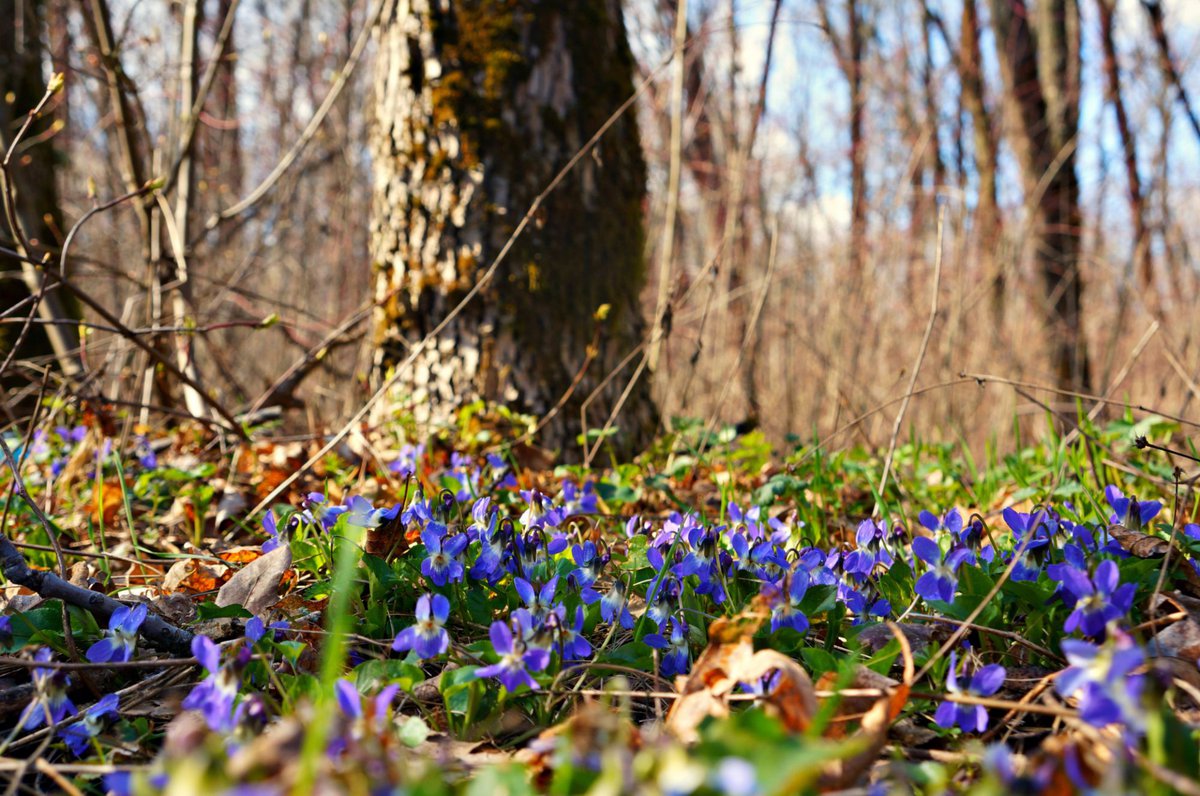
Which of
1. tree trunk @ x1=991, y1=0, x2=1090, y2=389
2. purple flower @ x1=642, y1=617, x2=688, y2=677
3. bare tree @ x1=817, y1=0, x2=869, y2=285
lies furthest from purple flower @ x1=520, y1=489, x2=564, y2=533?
bare tree @ x1=817, y1=0, x2=869, y2=285

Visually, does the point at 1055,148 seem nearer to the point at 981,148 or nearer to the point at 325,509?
the point at 981,148

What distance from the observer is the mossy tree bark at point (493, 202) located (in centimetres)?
331

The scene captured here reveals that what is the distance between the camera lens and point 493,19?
3312mm

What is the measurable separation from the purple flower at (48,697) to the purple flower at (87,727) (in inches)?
1.1

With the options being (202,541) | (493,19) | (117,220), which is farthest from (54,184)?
(202,541)

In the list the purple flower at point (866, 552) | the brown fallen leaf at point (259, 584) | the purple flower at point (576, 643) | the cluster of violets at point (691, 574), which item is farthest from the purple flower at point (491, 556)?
the purple flower at point (866, 552)

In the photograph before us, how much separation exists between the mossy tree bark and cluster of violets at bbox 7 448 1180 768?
160cm

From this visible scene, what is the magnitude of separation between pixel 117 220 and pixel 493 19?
6.27 meters

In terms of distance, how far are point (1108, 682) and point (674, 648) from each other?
0.63 metres

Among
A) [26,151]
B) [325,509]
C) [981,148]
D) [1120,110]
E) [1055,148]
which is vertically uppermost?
[1120,110]

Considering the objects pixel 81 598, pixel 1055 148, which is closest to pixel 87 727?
pixel 81 598

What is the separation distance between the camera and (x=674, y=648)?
1.35 m

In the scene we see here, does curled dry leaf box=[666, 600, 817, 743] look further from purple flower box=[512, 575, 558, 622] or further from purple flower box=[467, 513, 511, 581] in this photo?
purple flower box=[467, 513, 511, 581]

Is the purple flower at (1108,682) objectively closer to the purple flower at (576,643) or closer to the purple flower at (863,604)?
the purple flower at (863,604)
